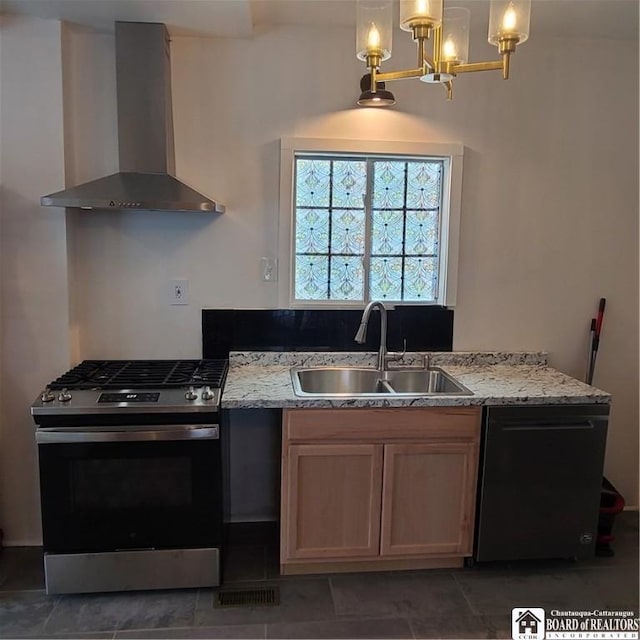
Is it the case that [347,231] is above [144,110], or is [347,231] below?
below

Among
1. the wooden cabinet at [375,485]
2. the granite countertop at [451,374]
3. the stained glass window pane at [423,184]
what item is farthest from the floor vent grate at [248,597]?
the stained glass window pane at [423,184]

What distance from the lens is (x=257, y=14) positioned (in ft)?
8.50

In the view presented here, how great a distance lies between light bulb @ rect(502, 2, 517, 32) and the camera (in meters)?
1.53

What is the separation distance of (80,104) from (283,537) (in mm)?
2218

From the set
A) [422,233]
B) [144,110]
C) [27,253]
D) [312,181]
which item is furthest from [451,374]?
[27,253]

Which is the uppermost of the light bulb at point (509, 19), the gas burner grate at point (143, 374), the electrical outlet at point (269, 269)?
the light bulb at point (509, 19)

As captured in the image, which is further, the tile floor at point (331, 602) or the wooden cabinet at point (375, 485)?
the wooden cabinet at point (375, 485)

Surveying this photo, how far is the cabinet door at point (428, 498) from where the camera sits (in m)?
2.45

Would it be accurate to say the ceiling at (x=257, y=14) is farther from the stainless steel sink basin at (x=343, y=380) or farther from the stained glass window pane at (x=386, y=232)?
Answer: the stainless steel sink basin at (x=343, y=380)

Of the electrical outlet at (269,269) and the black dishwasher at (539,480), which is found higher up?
the electrical outlet at (269,269)

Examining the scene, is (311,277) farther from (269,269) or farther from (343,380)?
(343,380)

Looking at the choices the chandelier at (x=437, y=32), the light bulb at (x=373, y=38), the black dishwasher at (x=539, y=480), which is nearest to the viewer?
the chandelier at (x=437, y=32)

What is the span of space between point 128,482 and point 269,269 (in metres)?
1.21

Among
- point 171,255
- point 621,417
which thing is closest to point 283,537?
point 171,255
